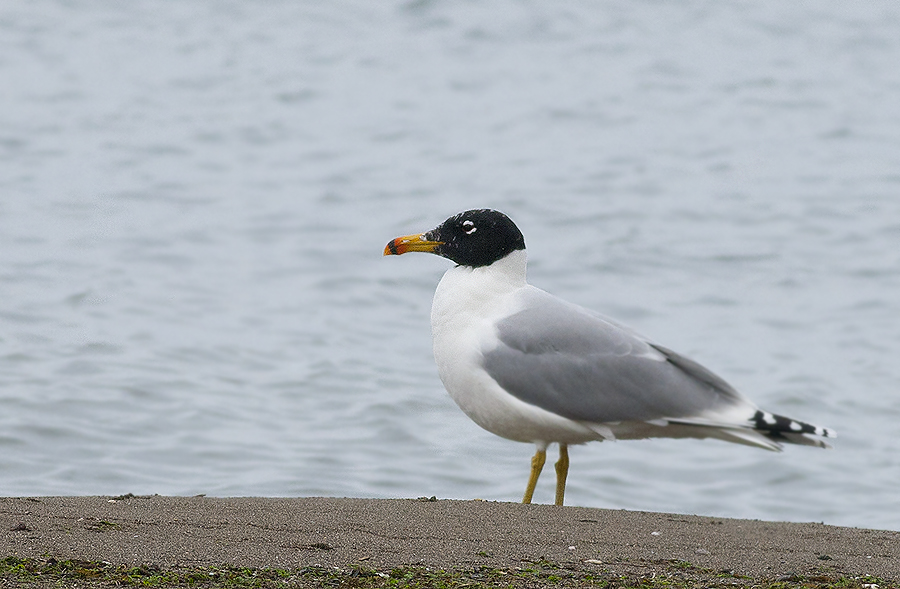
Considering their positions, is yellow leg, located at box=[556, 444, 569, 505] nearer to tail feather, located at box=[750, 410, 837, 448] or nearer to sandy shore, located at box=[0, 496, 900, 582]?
sandy shore, located at box=[0, 496, 900, 582]

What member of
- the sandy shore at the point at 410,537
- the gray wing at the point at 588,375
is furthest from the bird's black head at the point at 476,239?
the sandy shore at the point at 410,537

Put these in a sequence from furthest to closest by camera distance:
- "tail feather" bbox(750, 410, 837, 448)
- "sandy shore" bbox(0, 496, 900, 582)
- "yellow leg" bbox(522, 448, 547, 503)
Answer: "yellow leg" bbox(522, 448, 547, 503), "tail feather" bbox(750, 410, 837, 448), "sandy shore" bbox(0, 496, 900, 582)

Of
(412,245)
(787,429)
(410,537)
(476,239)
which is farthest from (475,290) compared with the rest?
(410,537)

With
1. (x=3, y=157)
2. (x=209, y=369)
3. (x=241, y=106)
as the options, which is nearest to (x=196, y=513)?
(x=209, y=369)

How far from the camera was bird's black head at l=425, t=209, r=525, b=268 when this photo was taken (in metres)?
5.73

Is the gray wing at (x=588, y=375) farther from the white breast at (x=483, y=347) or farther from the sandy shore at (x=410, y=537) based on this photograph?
the sandy shore at (x=410, y=537)

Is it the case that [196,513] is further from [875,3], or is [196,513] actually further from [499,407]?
[875,3]

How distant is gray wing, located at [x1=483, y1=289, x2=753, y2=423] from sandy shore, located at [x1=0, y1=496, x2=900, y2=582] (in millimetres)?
481

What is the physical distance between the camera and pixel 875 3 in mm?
18312

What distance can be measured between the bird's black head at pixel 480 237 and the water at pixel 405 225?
5.59 ft

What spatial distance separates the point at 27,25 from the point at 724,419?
1281cm

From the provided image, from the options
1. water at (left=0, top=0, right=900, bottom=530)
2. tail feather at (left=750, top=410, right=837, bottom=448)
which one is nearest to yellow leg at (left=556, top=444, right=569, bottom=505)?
tail feather at (left=750, top=410, right=837, bottom=448)

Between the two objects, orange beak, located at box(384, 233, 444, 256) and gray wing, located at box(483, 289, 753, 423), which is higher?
orange beak, located at box(384, 233, 444, 256)

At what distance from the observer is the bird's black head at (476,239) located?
18.8 feet
